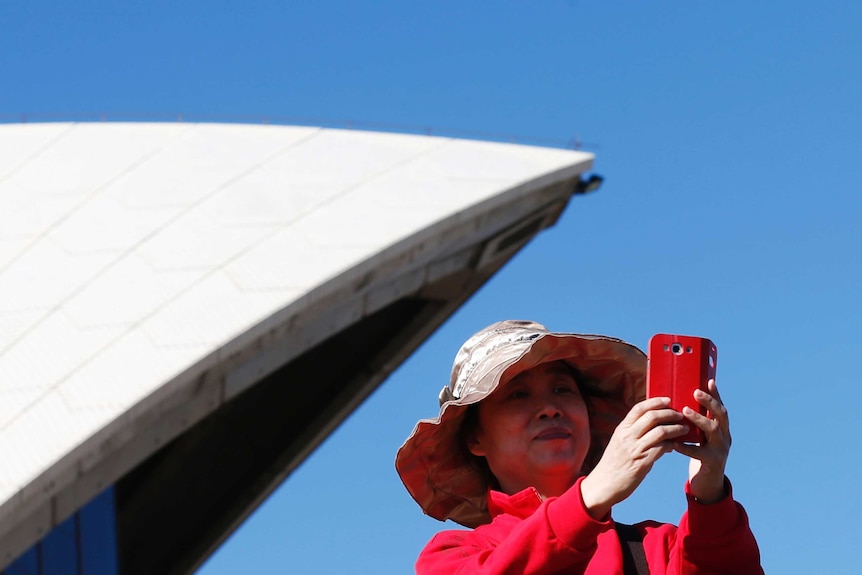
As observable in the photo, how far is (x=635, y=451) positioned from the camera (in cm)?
223

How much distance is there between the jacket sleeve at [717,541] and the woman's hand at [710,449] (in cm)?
2

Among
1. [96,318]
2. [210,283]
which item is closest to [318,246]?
[210,283]

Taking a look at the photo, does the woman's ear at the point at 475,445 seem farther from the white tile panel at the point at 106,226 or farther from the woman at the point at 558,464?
the white tile panel at the point at 106,226

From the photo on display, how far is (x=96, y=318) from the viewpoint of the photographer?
462 inches

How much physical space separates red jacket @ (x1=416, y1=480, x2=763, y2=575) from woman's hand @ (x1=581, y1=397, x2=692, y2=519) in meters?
0.03

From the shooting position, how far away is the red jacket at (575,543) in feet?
7.39

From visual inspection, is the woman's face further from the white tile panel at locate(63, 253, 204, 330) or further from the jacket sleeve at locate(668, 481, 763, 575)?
the white tile panel at locate(63, 253, 204, 330)

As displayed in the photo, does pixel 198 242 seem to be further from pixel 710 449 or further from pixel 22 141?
pixel 710 449

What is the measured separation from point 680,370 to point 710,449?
0.12 meters

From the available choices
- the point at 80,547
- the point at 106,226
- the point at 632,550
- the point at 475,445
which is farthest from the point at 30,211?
the point at 632,550

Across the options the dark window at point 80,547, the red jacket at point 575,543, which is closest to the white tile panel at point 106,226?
the dark window at point 80,547

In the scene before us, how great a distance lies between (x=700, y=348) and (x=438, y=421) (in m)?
0.66

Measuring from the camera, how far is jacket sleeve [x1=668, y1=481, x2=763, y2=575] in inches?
93.0

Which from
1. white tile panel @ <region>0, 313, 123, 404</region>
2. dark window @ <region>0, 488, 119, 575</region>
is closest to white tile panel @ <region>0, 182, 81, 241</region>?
white tile panel @ <region>0, 313, 123, 404</region>
